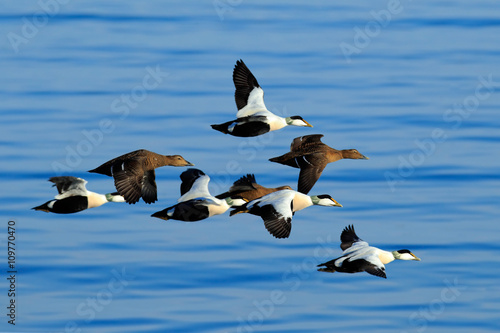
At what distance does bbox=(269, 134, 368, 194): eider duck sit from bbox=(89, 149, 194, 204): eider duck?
2275 millimetres

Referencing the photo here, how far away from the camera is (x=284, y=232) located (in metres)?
15.9

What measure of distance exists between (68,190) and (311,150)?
404 cm

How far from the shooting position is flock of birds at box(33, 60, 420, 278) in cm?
1623

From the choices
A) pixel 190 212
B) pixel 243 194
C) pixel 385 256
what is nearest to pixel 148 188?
pixel 190 212

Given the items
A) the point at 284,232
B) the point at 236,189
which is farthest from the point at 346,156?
the point at 284,232

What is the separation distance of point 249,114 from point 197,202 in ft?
8.20

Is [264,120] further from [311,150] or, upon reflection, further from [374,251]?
[374,251]

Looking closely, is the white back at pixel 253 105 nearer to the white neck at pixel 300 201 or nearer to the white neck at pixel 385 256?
the white neck at pixel 300 201

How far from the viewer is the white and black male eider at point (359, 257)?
1581 cm

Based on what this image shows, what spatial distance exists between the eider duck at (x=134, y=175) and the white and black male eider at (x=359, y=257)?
2685mm

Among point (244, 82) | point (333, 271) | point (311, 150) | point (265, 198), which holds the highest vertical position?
point (244, 82)

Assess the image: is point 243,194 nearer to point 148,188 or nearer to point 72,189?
point 148,188

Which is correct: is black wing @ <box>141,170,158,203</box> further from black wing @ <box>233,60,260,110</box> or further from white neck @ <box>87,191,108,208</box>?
black wing @ <box>233,60,260,110</box>

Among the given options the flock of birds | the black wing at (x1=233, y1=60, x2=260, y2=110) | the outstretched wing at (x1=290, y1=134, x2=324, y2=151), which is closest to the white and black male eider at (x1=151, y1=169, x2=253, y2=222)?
the flock of birds
